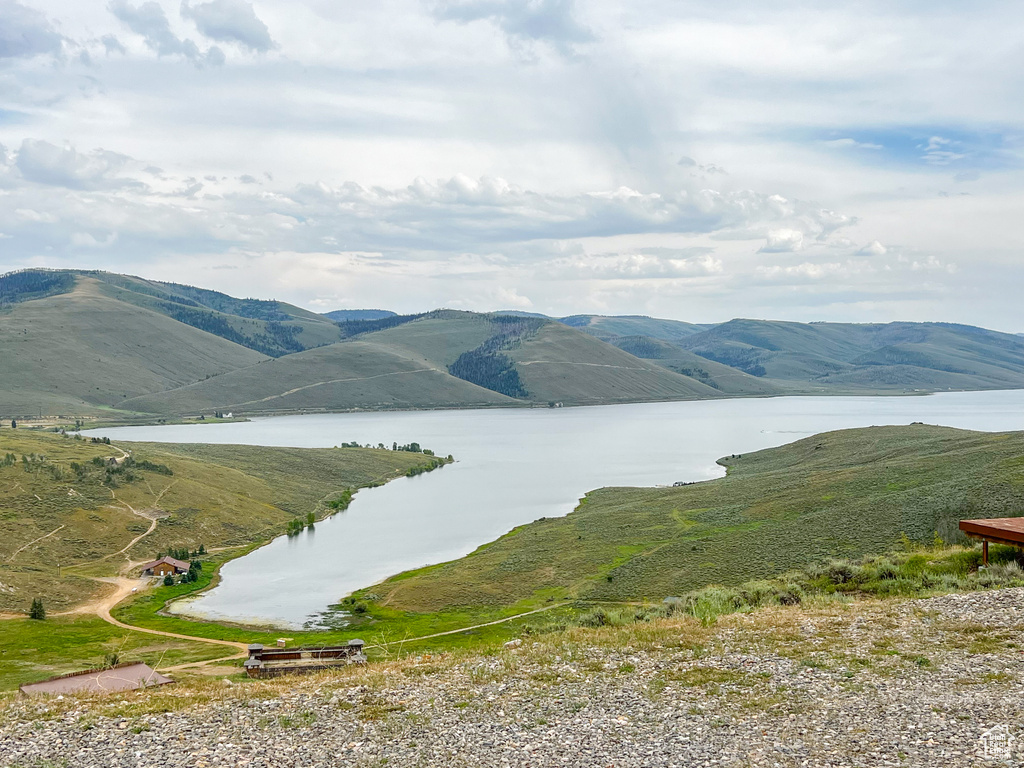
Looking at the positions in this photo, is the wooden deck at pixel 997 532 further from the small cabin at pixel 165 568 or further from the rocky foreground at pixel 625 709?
the small cabin at pixel 165 568

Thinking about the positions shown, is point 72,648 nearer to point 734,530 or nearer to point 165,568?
point 165,568

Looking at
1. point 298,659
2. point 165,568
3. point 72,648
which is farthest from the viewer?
point 165,568

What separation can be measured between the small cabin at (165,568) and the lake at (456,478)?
3.20 metres

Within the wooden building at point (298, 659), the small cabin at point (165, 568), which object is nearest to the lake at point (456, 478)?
the small cabin at point (165, 568)

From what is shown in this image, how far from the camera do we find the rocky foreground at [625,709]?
11656mm

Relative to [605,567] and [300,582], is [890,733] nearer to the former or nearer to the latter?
[605,567]

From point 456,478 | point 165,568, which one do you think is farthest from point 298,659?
point 456,478

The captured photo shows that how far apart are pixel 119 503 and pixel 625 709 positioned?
216ft

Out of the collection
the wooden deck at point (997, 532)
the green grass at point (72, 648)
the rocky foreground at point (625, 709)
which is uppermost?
the wooden deck at point (997, 532)

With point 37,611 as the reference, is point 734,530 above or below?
above

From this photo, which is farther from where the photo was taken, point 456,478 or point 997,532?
point 456,478

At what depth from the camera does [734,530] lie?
157 feet

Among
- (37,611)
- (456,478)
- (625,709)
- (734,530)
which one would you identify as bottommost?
(37,611)

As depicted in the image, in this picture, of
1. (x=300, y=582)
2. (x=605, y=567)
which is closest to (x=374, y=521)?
(x=300, y=582)
